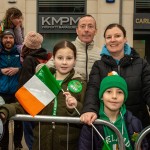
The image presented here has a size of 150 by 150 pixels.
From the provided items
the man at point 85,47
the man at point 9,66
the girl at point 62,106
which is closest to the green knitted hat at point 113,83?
the girl at point 62,106

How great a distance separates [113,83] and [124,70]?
0.38 m

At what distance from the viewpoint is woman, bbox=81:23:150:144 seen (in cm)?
345

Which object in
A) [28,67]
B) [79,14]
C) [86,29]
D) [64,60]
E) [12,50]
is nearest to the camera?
[64,60]

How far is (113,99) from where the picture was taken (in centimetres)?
314

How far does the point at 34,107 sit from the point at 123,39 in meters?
1.11

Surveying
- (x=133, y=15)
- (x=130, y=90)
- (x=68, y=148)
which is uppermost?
(x=133, y=15)

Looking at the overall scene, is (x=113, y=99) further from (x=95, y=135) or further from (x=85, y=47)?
(x=85, y=47)

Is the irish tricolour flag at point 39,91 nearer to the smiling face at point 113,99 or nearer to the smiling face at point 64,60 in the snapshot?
the smiling face at point 64,60

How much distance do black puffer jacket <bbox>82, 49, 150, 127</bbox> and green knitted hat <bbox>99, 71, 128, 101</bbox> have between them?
0.52 ft

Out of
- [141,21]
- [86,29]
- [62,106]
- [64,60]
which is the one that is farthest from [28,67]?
[141,21]

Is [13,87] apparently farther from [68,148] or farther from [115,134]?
[115,134]

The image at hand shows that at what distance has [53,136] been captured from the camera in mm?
3344

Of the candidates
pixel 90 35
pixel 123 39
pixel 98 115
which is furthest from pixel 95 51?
pixel 98 115

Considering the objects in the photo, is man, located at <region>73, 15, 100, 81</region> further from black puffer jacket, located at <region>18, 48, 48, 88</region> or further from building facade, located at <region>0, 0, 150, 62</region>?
building facade, located at <region>0, 0, 150, 62</region>
